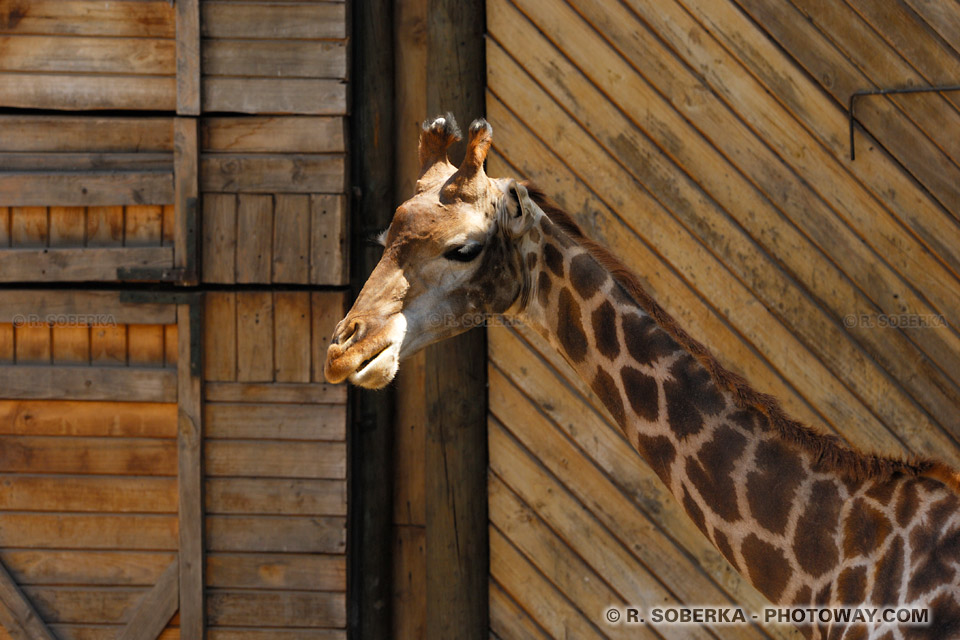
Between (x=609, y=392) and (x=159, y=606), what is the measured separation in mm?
2425

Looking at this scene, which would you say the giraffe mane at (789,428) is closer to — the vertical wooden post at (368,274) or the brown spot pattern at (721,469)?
the brown spot pattern at (721,469)

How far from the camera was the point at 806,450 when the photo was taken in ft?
7.07

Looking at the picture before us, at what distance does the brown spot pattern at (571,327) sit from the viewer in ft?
8.24

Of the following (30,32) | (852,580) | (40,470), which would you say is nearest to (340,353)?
(852,580)

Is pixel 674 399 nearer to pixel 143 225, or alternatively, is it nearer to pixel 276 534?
pixel 276 534

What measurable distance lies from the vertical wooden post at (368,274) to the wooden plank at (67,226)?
118cm

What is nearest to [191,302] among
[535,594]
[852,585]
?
[535,594]

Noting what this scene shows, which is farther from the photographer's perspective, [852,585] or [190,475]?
[190,475]

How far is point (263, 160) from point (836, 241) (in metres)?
2.47

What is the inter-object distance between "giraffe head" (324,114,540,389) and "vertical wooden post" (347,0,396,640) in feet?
4.36

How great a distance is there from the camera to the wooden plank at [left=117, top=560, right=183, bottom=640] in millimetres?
3791

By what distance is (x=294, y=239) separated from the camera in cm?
373

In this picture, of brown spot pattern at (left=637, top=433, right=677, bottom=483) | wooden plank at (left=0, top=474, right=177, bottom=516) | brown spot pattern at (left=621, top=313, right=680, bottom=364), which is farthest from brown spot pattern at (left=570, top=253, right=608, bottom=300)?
wooden plank at (left=0, top=474, right=177, bottom=516)

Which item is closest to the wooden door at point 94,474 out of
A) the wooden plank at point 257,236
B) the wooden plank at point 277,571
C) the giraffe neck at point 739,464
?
the wooden plank at point 277,571
